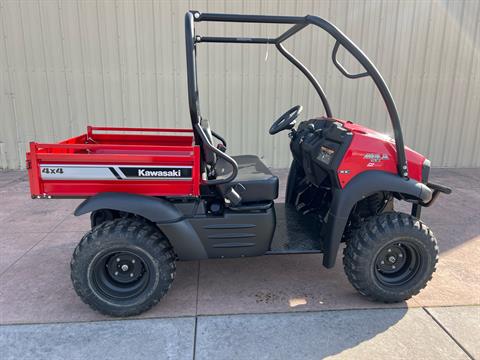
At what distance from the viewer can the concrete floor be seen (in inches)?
87.8

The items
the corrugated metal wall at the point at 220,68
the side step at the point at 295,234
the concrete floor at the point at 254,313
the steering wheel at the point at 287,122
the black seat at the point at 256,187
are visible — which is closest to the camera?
the concrete floor at the point at 254,313

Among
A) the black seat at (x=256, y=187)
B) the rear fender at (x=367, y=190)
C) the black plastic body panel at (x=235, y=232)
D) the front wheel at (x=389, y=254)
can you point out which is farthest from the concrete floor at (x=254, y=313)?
the black seat at (x=256, y=187)

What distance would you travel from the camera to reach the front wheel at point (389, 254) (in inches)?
101

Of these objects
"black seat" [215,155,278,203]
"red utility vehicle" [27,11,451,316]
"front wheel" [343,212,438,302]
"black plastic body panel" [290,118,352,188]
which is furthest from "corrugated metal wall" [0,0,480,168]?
"front wheel" [343,212,438,302]

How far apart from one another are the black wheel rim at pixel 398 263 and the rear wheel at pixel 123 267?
1486 mm

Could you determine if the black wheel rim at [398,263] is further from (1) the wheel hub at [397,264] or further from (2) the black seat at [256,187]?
(2) the black seat at [256,187]

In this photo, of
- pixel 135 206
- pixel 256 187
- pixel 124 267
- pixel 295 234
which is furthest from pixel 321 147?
pixel 124 267

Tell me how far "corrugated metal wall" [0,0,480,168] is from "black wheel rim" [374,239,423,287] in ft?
13.7

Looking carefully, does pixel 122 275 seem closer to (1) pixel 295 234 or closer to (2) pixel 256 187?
(2) pixel 256 187

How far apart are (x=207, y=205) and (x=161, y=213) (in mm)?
365

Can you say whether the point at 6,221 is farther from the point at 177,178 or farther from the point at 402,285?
the point at 402,285

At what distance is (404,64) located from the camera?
261 inches

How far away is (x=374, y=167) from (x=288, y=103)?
4.18 metres

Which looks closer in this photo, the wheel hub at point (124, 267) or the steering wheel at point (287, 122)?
the wheel hub at point (124, 267)
